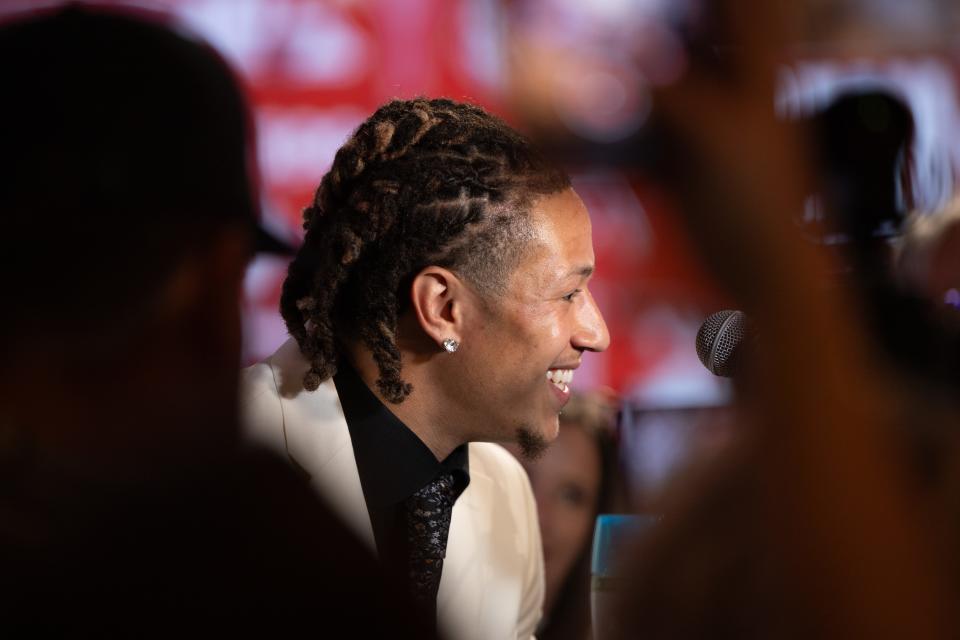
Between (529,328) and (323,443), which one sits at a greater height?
(529,328)

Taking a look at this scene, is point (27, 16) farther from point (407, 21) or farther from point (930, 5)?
point (407, 21)

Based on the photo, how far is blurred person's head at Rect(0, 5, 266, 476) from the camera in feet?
2.07

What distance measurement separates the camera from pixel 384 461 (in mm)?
2021

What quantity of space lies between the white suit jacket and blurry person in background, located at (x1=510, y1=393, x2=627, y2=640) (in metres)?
0.48

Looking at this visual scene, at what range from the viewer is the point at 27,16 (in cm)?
71

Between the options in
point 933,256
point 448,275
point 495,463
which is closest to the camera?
point 933,256

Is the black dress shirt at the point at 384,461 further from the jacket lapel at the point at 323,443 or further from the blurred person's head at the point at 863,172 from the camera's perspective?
the blurred person's head at the point at 863,172

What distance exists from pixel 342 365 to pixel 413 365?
14cm

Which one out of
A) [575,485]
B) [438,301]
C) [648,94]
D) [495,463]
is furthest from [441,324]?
[648,94]

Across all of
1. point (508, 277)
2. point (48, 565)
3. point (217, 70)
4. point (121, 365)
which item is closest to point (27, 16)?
point (217, 70)

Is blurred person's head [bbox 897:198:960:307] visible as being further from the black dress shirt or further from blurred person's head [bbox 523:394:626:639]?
blurred person's head [bbox 523:394:626:639]

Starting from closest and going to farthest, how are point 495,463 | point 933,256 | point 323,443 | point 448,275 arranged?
point 933,256
point 323,443
point 448,275
point 495,463

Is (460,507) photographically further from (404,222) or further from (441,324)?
(404,222)

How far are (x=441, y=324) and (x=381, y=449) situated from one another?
0.27 metres
